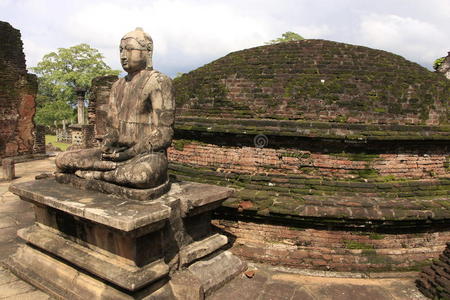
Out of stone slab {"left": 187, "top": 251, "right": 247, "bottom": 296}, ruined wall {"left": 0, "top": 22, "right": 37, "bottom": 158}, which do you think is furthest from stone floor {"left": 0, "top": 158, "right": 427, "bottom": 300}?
ruined wall {"left": 0, "top": 22, "right": 37, "bottom": 158}

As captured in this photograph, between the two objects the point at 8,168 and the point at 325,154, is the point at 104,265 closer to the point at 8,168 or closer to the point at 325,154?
the point at 325,154

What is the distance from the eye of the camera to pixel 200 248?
383 cm

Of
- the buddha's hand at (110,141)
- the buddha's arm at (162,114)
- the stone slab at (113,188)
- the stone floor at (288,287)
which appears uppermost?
the buddha's arm at (162,114)

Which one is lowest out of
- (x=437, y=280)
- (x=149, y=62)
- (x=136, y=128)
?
(x=437, y=280)

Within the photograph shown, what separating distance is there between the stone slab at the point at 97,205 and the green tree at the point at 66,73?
101 feet

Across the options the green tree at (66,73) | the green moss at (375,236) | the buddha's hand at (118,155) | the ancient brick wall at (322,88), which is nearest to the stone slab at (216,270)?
the buddha's hand at (118,155)

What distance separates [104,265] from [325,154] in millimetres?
3874

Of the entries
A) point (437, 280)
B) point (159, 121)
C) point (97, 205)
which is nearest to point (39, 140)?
point (159, 121)

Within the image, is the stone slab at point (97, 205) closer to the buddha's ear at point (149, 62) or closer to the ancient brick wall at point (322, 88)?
the buddha's ear at point (149, 62)

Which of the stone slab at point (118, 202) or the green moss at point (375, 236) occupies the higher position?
the stone slab at point (118, 202)

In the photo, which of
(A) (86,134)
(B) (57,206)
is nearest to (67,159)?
(B) (57,206)

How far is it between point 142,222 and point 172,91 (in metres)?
1.62

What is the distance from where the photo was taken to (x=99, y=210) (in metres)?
3.07

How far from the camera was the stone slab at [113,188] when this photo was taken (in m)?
3.38
